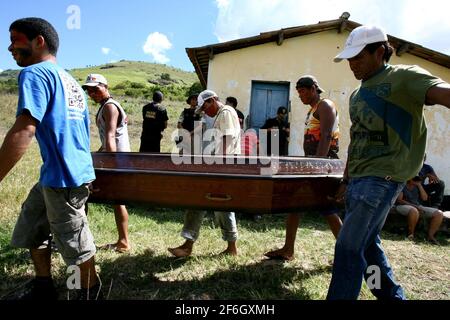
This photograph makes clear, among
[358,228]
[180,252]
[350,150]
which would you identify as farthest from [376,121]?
[180,252]

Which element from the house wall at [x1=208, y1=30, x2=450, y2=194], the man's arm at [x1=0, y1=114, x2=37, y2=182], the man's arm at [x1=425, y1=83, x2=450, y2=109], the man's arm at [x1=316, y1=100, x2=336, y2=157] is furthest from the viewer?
the house wall at [x1=208, y1=30, x2=450, y2=194]

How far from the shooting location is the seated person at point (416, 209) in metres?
5.94

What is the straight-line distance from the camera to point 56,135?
2223mm

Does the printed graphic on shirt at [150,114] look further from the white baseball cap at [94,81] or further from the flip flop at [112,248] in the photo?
the flip flop at [112,248]

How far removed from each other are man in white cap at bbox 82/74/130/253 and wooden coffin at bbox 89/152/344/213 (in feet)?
2.57

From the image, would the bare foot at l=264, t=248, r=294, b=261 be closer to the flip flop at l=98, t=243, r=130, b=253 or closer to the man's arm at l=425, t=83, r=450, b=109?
the flip flop at l=98, t=243, r=130, b=253

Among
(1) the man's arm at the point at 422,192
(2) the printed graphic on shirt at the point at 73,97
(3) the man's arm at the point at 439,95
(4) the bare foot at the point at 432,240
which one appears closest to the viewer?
(3) the man's arm at the point at 439,95

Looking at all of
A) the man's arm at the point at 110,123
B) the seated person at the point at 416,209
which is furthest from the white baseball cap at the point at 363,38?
the seated person at the point at 416,209

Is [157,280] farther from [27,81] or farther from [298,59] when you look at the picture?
[298,59]

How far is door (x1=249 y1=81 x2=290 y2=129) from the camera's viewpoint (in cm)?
839

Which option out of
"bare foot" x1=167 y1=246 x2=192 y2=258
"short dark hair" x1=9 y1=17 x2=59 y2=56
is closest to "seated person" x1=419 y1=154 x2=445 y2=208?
"bare foot" x1=167 y1=246 x2=192 y2=258

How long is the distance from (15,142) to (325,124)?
2.41 m

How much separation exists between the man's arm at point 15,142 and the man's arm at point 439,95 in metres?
2.03

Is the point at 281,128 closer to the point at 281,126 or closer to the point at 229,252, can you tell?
the point at 281,126
